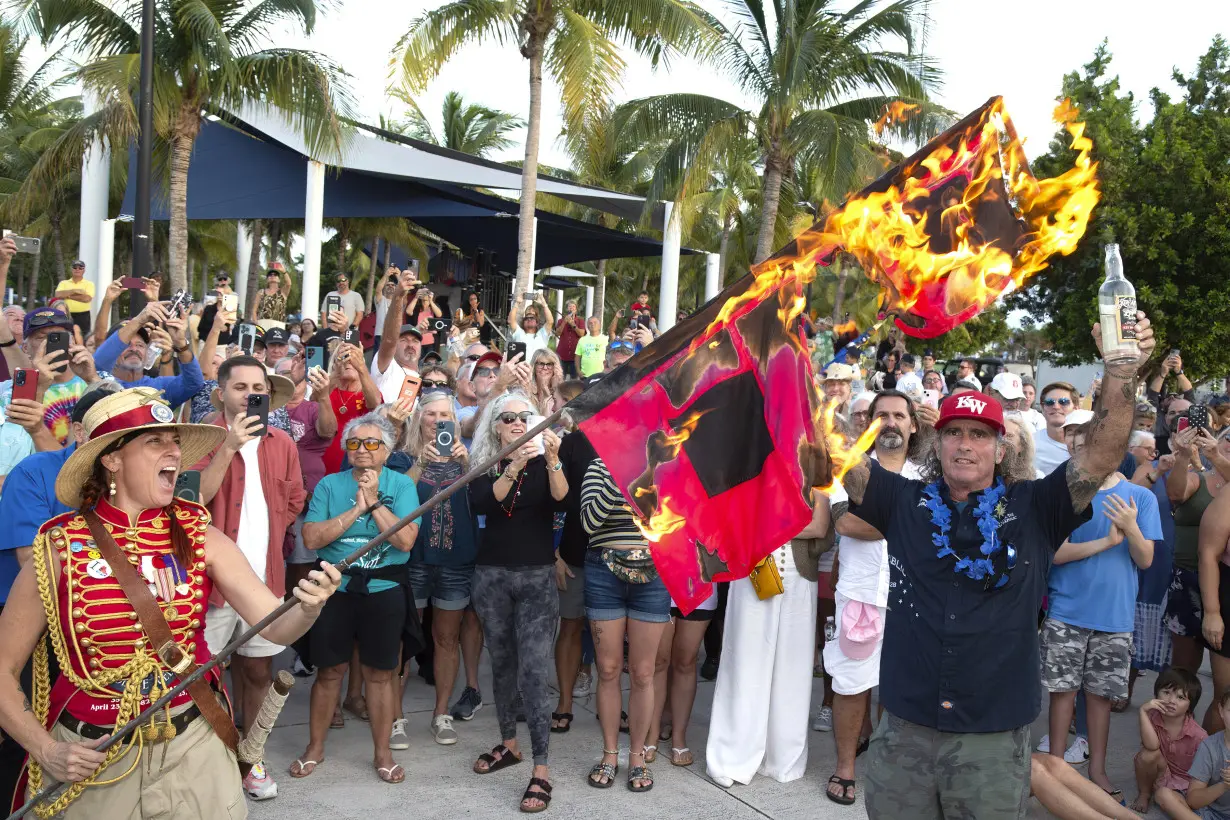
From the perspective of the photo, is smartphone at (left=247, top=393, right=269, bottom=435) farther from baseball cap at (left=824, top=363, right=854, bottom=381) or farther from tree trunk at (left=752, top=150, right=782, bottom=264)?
tree trunk at (left=752, top=150, right=782, bottom=264)

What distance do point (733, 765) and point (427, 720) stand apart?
191 centimetres

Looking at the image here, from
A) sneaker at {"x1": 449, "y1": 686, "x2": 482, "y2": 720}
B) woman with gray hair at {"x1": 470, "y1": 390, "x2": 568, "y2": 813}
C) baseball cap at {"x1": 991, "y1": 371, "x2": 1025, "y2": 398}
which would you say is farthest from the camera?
baseball cap at {"x1": 991, "y1": 371, "x2": 1025, "y2": 398}

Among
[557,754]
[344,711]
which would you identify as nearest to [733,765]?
[557,754]

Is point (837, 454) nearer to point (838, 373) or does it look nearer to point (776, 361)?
point (776, 361)

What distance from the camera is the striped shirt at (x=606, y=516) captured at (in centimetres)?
558

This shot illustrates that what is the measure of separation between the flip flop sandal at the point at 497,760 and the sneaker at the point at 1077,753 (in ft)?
10.2

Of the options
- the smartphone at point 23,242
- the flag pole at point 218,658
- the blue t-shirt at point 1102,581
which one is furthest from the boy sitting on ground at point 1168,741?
the smartphone at point 23,242

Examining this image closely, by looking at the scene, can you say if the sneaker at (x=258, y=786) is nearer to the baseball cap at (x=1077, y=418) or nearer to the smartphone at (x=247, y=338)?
the smartphone at (x=247, y=338)

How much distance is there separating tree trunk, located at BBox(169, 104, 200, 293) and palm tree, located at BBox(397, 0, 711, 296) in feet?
11.0

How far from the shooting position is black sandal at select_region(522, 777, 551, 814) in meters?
5.29

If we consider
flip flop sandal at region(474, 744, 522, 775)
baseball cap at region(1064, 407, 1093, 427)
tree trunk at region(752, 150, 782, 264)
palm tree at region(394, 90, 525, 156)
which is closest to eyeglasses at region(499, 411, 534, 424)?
flip flop sandal at region(474, 744, 522, 775)

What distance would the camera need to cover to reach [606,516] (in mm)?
5594

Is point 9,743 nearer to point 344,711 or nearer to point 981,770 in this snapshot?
point 344,711

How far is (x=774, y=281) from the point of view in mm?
3598
